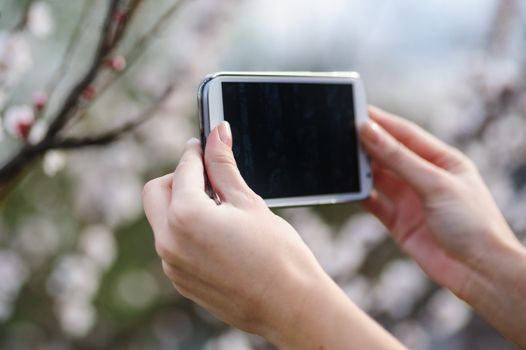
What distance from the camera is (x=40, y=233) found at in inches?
103

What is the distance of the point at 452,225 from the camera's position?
3.29 feet

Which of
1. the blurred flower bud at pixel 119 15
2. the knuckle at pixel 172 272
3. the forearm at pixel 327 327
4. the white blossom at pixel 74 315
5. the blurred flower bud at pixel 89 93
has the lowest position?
the white blossom at pixel 74 315

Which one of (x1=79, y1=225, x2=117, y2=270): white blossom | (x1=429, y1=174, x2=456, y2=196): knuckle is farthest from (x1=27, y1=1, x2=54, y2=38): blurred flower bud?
(x1=79, y1=225, x2=117, y2=270): white blossom

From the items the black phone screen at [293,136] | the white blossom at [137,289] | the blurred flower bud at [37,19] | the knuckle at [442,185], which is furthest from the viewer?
the white blossom at [137,289]

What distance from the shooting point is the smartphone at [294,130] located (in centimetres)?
86

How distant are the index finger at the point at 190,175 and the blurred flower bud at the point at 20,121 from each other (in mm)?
288

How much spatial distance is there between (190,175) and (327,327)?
0.21 m

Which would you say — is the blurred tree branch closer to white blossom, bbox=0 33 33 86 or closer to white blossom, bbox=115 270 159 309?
white blossom, bbox=0 33 33 86

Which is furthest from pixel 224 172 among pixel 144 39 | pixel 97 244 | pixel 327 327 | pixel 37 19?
pixel 97 244

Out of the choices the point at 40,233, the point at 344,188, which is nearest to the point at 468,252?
the point at 344,188

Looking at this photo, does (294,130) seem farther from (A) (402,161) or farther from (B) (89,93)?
(B) (89,93)

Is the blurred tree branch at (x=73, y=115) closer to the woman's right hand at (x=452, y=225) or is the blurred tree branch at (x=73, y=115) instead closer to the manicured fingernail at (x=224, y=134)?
the manicured fingernail at (x=224, y=134)

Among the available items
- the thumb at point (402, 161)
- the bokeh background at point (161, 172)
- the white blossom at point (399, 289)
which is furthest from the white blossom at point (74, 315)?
the thumb at point (402, 161)

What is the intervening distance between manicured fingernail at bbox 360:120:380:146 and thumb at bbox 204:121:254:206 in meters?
0.38
